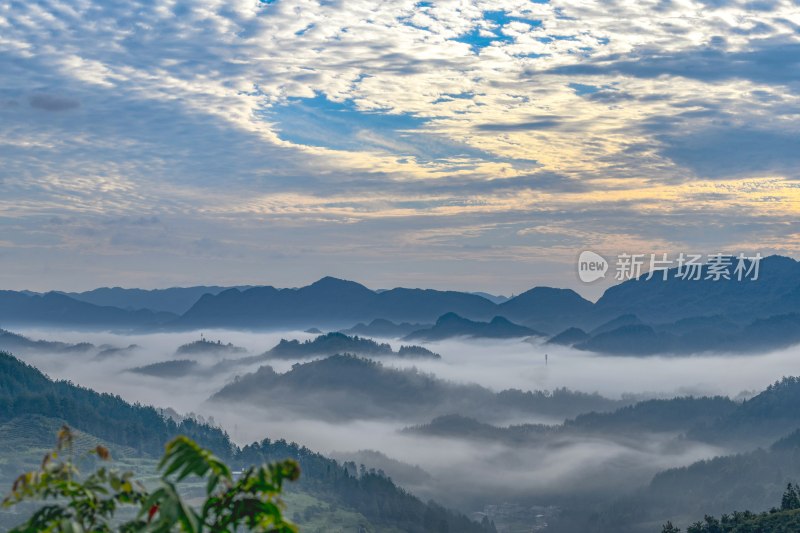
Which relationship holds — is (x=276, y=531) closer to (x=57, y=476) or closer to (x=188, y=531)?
(x=188, y=531)

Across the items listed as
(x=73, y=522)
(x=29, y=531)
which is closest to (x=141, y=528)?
(x=73, y=522)

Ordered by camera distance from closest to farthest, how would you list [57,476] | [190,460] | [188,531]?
[188,531]
[190,460]
[57,476]

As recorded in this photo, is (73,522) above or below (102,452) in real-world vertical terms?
below

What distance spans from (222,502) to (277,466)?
110cm

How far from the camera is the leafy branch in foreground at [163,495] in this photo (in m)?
11.4

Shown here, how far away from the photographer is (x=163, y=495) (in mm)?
11281

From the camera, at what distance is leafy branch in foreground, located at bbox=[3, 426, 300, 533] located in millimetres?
11438

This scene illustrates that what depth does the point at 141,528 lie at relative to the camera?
12.2m

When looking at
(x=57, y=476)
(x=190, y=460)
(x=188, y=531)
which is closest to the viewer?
(x=188, y=531)

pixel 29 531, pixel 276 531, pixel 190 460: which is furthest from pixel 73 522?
pixel 276 531

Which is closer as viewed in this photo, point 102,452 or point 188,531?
point 188,531

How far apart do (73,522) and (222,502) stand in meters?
2.08

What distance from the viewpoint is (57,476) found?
13.4 metres

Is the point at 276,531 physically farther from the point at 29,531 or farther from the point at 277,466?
the point at 29,531
